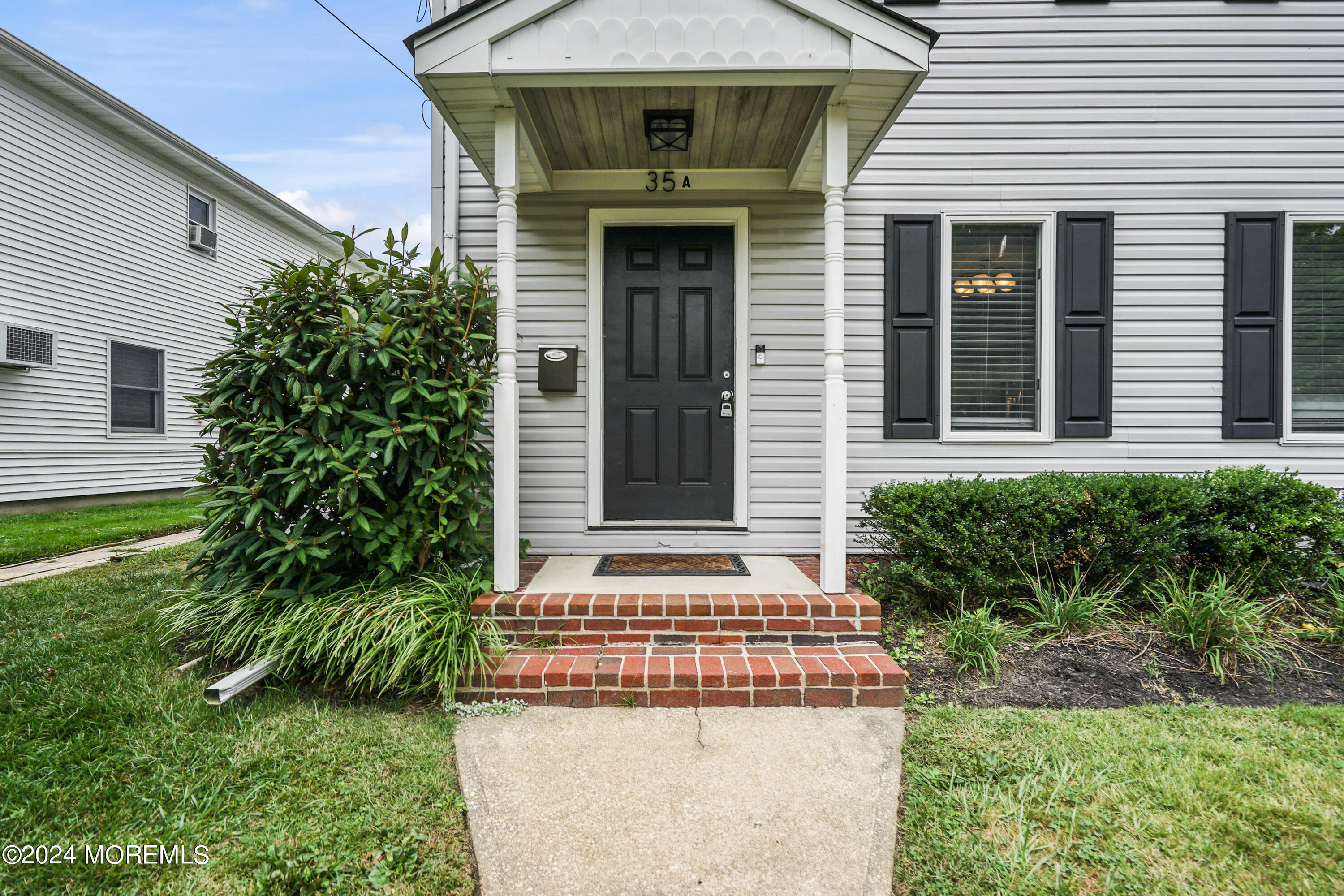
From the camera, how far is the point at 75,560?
14.7 ft

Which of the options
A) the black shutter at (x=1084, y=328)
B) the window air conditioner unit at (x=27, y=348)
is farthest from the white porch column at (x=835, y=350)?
the window air conditioner unit at (x=27, y=348)

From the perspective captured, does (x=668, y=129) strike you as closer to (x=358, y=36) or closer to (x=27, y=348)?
(x=358, y=36)

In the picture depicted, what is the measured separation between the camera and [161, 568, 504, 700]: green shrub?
7.64ft

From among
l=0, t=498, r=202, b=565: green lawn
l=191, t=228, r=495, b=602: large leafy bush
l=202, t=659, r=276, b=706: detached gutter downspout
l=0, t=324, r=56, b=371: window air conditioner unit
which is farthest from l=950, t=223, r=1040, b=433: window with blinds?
l=0, t=324, r=56, b=371: window air conditioner unit

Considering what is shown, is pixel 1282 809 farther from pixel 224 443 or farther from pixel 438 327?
pixel 224 443

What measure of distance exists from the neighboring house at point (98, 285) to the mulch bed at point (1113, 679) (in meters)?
6.84

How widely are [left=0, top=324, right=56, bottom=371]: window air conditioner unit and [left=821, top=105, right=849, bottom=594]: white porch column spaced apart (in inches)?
322

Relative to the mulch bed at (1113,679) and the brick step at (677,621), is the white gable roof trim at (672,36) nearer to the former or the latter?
the brick step at (677,621)

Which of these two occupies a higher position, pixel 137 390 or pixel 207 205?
pixel 207 205

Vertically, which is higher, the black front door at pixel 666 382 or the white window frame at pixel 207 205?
the white window frame at pixel 207 205

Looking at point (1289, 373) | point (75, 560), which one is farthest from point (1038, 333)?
point (75, 560)

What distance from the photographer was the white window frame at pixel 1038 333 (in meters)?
3.90

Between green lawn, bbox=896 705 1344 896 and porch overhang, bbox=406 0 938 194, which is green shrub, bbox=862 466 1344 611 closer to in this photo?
green lawn, bbox=896 705 1344 896

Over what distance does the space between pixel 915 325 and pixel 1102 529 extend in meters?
1.58
